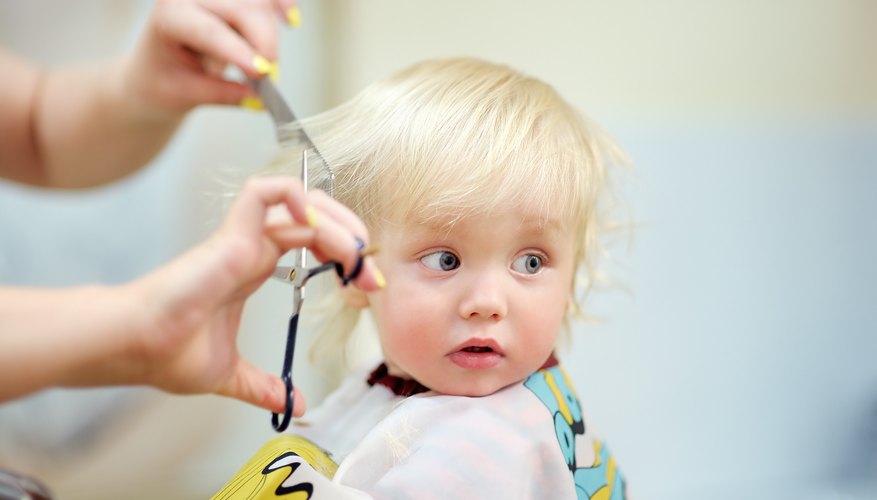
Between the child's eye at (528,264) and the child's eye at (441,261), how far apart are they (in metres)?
0.05

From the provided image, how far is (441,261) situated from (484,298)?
55mm

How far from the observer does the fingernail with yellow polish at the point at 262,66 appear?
0.57 meters

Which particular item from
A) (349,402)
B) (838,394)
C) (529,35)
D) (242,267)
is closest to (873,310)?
(838,394)

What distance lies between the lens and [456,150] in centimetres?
69

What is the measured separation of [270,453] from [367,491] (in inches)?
A: 6.0

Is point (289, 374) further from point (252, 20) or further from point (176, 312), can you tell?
point (252, 20)

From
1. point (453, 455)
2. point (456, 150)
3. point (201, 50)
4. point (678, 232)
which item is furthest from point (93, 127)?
point (678, 232)

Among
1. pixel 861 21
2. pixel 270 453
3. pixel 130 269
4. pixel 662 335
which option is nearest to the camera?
pixel 270 453

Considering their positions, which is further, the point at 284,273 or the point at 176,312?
the point at 284,273

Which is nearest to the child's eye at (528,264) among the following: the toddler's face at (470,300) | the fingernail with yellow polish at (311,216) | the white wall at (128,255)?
the toddler's face at (470,300)

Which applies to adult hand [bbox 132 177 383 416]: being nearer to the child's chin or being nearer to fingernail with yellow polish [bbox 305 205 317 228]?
fingernail with yellow polish [bbox 305 205 317 228]

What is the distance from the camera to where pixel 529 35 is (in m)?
1.36

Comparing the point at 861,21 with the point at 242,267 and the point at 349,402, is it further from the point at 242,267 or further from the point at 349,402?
the point at 242,267

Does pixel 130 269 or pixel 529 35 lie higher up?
pixel 529 35
